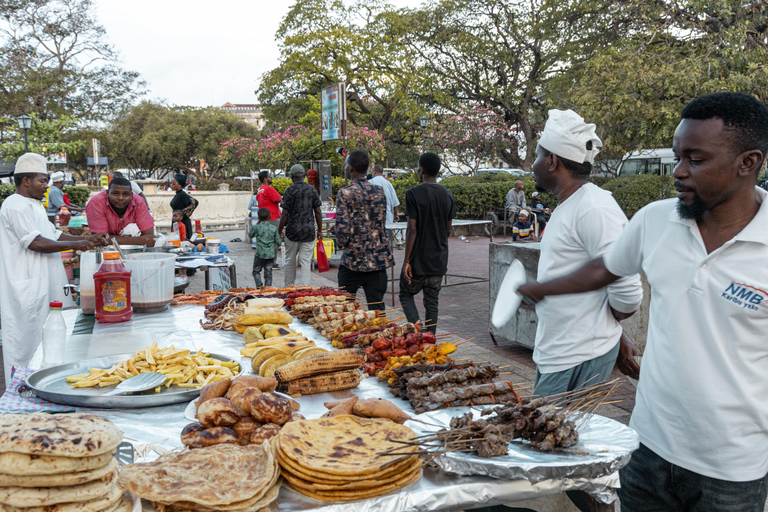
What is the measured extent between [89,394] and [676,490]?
2.43 m

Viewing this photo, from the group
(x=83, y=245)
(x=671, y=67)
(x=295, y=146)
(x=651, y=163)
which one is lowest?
(x=83, y=245)

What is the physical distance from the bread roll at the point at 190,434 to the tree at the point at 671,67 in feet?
48.9

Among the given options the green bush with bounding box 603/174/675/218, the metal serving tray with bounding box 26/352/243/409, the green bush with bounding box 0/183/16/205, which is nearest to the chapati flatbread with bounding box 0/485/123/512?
the metal serving tray with bounding box 26/352/243/409

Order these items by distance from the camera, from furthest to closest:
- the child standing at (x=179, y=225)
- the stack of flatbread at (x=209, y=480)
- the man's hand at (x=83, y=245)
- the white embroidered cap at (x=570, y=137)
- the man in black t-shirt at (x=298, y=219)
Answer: the child standing at (x=179, y=225) < the man in black t-shirt at (x=298, y=219) < the man's hand at (x=83, y=245) < the white embroidered cap at (x=570, y=137) < the stack of flatbread at (x=209, y=480)

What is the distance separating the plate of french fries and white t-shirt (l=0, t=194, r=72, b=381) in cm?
276

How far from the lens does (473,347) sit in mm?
7484

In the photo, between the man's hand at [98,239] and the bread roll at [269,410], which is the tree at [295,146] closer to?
the man's hand at [98,239]

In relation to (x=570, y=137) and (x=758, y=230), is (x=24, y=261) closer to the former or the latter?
(x=570, y=137)

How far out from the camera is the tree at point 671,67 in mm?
13828

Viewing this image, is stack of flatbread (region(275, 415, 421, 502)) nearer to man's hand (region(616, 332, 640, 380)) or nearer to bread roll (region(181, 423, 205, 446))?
bread roll (region(181, 423, 205, 446))

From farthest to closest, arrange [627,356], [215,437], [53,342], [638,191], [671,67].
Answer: [638,191] → [671,67] → [53,342] → [627,356] → [215,437]

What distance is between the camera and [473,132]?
29.8 meters

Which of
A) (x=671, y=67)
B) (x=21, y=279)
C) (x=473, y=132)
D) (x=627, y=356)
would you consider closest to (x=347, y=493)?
(x=627, y=356)

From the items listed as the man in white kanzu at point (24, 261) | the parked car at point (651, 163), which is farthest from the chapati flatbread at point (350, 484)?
the parked car at point (651, 163)
